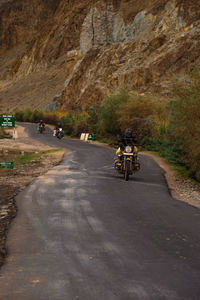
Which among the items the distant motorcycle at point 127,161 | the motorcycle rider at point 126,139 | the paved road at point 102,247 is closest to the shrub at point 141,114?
the motorcycle rider at point 126,139

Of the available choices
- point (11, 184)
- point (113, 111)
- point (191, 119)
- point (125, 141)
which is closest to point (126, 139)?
point (125, 141)

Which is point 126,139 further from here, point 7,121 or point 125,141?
point 7,121

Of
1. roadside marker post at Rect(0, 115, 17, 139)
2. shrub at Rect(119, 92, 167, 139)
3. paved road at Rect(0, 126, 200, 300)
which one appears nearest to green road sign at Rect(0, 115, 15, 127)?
roadside marker post at Rect(0, 115, 17, 139)

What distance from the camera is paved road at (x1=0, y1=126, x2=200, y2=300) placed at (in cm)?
430

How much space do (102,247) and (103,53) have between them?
56083mm

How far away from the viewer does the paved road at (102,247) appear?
169 inches

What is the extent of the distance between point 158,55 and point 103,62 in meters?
13.0

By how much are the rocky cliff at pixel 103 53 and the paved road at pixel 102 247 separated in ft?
32.4

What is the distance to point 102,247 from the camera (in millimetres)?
5750

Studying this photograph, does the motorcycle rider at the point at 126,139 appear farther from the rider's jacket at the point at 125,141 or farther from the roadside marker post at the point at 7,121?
the roadside marker post at the point at 7,121

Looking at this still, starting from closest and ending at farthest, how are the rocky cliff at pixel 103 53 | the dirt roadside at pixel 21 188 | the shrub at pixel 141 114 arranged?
1. the dirt roadside at pixel 21 188
2. the shrub at pixel 141 114
3. the rocky cliff at pixel 103 53

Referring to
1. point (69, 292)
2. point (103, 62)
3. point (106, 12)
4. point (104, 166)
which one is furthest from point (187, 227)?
point (106, 12)

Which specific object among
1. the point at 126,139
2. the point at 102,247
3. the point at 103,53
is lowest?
the point at 102,247

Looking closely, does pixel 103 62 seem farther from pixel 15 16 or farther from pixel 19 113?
pixel 15 16
